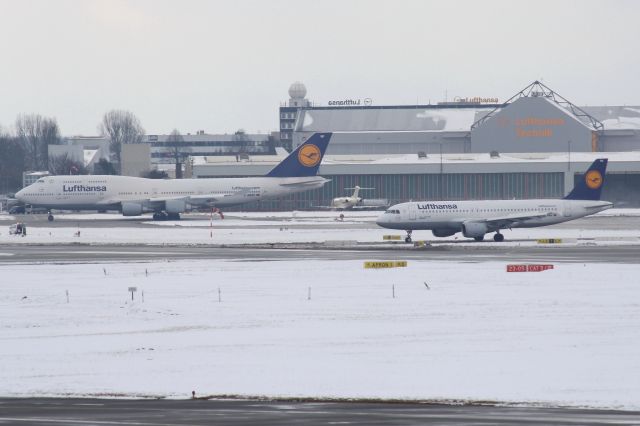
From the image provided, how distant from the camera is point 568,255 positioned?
56969mm

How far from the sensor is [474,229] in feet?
226

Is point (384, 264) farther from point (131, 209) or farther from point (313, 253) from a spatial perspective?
point (131, 209)

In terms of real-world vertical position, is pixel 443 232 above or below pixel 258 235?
above

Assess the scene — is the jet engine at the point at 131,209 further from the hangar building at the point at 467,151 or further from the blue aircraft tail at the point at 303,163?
the hangar building at the point at 467,151

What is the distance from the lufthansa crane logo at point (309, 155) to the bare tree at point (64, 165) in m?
66.9

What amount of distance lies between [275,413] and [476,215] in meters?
50.5

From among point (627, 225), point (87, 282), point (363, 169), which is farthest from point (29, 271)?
point (363, 169)

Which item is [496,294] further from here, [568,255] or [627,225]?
[627,225]

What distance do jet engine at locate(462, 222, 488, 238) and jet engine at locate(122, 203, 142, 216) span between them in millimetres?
42797

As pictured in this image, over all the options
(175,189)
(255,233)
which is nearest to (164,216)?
(175,189)

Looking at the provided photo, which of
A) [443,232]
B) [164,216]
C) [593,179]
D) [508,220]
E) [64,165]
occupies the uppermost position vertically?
[64,165]

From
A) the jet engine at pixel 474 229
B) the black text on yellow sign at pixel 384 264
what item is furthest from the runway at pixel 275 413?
the jet engine at pixel 474 229

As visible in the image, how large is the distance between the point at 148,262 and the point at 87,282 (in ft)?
30.0

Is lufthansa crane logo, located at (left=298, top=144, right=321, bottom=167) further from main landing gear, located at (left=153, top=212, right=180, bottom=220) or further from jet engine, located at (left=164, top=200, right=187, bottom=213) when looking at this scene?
main landing gear, located at (left=153, top=212, right=180, bottom=220)
